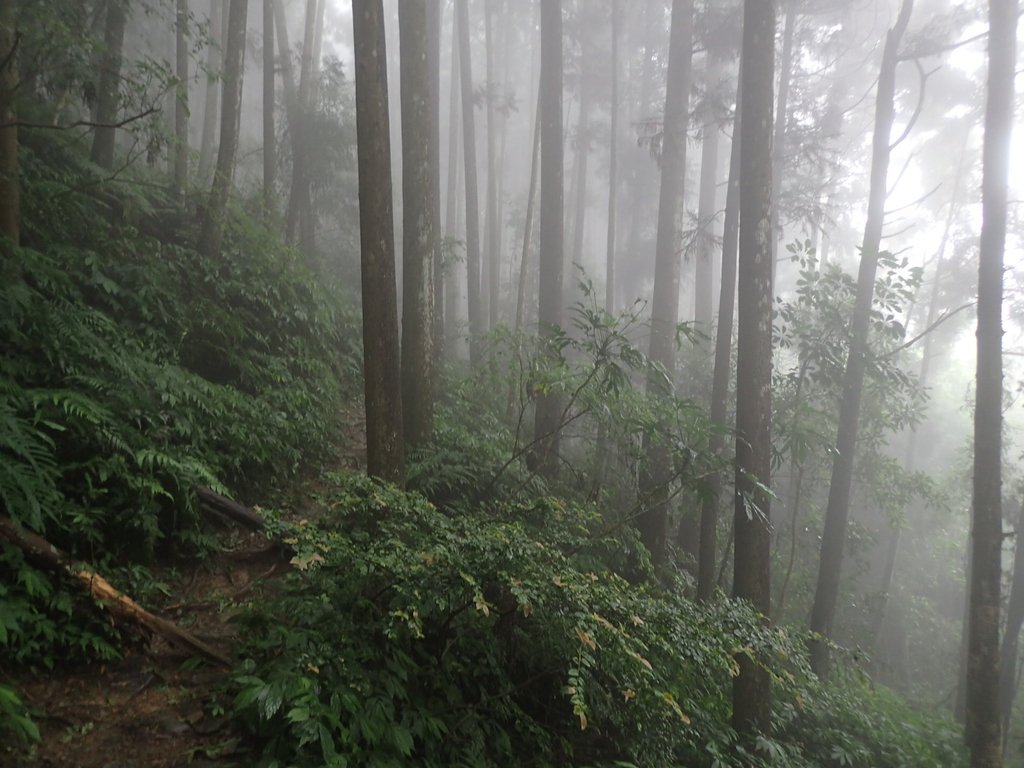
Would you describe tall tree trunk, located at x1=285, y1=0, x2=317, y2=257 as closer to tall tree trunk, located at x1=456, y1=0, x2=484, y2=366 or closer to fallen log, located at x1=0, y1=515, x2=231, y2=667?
tall tree trunk, located at x1=456, y1=0, x2=484, y2=366

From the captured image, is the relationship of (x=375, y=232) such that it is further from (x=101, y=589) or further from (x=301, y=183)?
(x=301, y=183)

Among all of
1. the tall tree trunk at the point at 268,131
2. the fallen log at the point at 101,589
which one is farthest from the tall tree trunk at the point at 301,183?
the fallen log at the point at 101,589

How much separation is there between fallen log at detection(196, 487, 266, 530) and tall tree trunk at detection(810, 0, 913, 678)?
9.48m

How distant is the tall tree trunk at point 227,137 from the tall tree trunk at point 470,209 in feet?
20.1

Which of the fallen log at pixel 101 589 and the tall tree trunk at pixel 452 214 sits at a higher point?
the tall tree trunk at pixel 452 214

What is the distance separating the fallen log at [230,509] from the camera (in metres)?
5.38

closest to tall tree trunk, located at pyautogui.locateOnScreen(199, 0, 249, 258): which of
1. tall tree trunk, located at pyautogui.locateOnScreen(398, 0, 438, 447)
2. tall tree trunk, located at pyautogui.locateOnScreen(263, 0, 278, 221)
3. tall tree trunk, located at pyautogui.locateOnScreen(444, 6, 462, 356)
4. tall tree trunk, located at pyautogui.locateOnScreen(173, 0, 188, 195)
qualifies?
tall tree trunk, located at pyautogui.locateOnScreen(173, 0, 188, 195)

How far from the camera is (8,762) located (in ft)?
9.64

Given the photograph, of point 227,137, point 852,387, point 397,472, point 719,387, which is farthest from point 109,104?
point 852,387

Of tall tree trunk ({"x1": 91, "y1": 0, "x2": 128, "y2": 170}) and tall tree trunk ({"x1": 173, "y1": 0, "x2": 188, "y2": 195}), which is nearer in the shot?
tall tree trunk ({"x1": 91, "y1": 0, "x2": 128, "y2": 170})

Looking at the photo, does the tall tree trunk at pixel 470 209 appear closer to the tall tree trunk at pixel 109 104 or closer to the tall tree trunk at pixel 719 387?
the tall tree trunk at pixel 719 387

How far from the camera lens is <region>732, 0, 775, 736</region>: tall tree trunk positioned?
628cm

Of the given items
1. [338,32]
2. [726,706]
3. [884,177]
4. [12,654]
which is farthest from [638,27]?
[12,654]

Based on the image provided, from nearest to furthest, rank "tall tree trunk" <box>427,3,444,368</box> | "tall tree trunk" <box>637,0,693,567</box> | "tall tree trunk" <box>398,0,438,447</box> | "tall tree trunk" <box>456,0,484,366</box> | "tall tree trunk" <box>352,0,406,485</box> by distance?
"tall tree trunk" <box>352,0,406,485</box>
"tall tree trunk" <box>398,0,438,447</box>
"tall tree trunk" <box>637,0,693,567</box>
"tall tree trunk" <box>427,3,444,368</box>
"tall tree trunk" <box>456,0,484,366</box>
